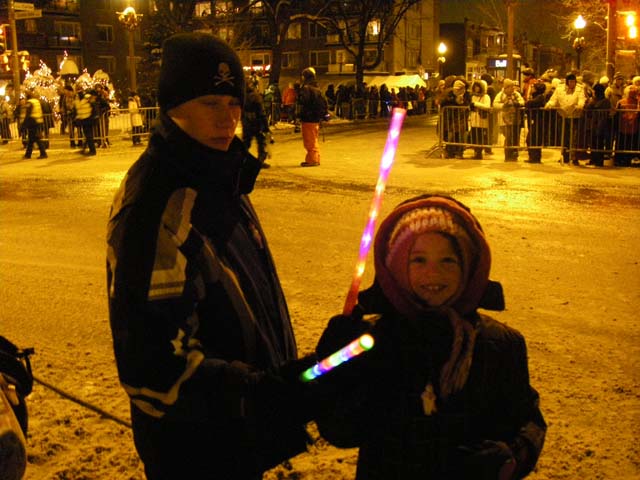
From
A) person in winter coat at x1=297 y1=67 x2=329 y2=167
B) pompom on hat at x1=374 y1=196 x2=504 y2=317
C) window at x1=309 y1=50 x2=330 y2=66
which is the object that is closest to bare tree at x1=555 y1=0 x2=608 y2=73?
person in winter coat at x1=297 y1=67 x2=329 y2=167

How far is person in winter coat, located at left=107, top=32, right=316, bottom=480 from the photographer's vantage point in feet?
6.11

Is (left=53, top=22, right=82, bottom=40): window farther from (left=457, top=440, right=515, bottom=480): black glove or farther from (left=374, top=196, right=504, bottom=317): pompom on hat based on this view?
(left=457, top=440, right=515, bottom=480): black glove

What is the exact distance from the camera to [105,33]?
65.1 metres

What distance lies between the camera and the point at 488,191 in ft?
39.4

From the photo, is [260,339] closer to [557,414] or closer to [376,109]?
[557,414]

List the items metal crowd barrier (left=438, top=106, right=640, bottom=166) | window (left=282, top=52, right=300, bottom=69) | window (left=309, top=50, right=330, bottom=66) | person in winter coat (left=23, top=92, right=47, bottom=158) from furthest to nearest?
window (left=282, top=52, right=300, bottom=69) < window (left=309, top=50, right=330, bottom=66) < person in winter coat (left=23, top=92, right=47, bottom=158) < metal crowd barrier (left=438, top=106, right=640, bottom=166)

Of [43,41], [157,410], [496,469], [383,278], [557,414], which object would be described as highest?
[43,41]

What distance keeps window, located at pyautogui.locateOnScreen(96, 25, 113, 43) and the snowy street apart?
53.9m

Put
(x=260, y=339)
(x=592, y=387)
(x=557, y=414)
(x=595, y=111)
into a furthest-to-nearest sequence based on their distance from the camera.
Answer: (x=595, y=111)
(x=592, y=387)
(x=557, y=414)
(x=260, y=339)

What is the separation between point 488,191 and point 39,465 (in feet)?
31.1

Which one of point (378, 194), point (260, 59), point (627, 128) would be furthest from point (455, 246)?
point (260, 59)

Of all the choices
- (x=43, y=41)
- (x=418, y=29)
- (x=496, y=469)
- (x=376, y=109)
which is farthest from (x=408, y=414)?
(x=418, y=29)

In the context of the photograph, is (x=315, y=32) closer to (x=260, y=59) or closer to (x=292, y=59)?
(x=292, y=59)

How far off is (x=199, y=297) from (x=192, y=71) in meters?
0.66
